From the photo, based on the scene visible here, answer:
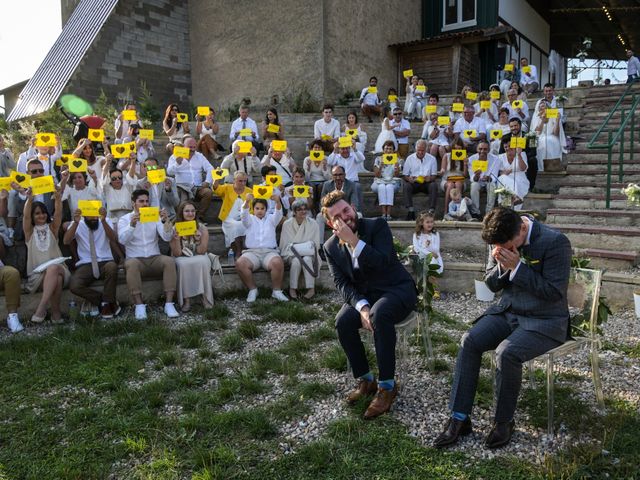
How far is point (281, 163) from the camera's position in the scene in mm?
8648

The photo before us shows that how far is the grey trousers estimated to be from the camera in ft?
10.3

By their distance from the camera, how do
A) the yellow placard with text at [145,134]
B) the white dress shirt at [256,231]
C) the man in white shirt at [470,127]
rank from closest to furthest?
the white dress shirt at [256,231]
the yellow placard with text at [145,134]
the man in white shirt at [470,127]

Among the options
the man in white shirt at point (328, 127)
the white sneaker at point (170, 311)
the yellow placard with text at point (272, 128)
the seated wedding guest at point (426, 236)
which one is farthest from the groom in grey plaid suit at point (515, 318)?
the man in white shirt at point (328, 127)

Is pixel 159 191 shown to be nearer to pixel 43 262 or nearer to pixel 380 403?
pixel 43 262

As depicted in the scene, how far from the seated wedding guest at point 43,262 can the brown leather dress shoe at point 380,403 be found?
13.0ft

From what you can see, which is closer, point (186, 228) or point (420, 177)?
point (186, 228)

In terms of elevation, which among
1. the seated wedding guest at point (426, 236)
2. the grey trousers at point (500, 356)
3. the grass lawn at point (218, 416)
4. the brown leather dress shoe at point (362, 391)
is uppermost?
the seated wedding guest at point (426, 236)

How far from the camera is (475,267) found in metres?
6.55

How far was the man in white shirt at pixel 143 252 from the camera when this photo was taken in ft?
19.6

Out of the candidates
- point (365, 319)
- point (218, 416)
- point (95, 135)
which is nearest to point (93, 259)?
point (95, 135)

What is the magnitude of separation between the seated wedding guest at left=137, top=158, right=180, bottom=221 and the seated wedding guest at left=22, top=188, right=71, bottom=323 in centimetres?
133

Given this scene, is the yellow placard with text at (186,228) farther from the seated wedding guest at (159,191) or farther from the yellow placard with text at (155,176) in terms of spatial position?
the seated wedding guest at (159,191)

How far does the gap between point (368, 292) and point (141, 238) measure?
3.38 meters

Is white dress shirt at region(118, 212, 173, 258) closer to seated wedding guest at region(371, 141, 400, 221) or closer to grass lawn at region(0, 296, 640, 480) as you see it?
grass lawn at region(0, 296, 640, 480)
